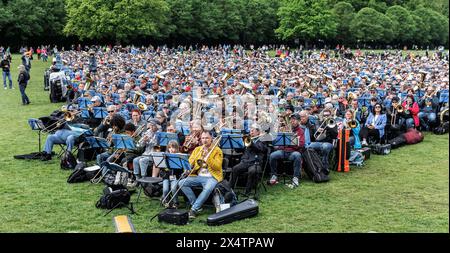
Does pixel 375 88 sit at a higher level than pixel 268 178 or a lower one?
higher

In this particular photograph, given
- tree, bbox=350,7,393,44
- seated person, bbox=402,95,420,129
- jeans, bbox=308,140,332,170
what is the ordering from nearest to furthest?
1. jeans, bbox=308,140,332,170
2. seated person, bbox=402,95,420,129
3. tree, bbox=350,7,393,44

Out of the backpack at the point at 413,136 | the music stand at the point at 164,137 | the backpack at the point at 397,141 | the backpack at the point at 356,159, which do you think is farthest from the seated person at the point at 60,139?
the backpack at the point at 413,136

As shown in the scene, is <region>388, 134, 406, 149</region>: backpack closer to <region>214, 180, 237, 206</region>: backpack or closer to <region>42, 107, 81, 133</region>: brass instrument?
<region>214, 180, 237, 206</region>: backpack

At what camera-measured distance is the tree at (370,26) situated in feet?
298

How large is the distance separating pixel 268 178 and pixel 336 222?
3.31 metres

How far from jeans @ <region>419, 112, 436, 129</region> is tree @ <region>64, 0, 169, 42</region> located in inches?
2083

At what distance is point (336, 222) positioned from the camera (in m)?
9.48

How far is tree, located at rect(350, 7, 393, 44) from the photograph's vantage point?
9088 cm

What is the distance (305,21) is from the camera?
8762cm

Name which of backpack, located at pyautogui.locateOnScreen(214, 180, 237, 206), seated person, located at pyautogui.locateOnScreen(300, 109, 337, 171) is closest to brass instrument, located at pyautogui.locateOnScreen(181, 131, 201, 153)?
backpack, located at pyautogui.locateOnScreen(214, 180, 237, 206)

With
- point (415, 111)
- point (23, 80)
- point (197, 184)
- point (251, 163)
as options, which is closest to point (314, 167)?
point (251, 163)
